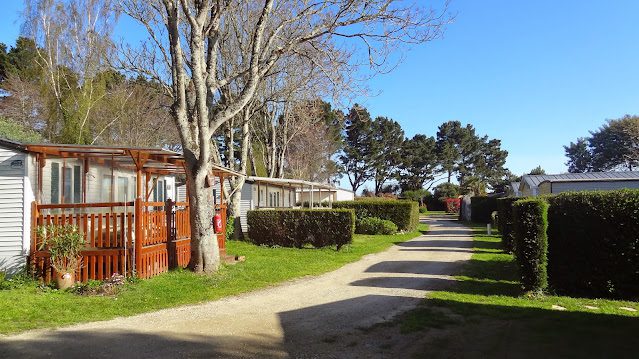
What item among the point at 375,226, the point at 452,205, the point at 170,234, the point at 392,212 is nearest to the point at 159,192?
the point at 170,234

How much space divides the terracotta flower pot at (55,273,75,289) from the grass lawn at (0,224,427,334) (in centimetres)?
27

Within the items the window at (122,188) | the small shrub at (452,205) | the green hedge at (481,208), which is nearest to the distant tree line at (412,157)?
the small shrub at (452,205)

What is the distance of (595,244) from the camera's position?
27.2ft

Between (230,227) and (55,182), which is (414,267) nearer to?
(55,182)

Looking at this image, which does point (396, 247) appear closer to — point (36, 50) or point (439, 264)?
point (439, 264)

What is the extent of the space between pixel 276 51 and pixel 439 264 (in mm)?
6655

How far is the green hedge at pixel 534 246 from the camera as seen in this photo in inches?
325

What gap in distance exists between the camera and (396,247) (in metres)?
17.2

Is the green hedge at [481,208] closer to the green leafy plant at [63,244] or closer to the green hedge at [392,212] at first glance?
the green hedge at [392,212]

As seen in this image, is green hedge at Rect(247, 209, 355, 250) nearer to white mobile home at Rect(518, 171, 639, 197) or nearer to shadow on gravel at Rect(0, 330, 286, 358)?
white mobile home at Rect(518, 171, 639, 197)

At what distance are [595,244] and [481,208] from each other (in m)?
28.1

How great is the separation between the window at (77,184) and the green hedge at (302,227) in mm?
6599

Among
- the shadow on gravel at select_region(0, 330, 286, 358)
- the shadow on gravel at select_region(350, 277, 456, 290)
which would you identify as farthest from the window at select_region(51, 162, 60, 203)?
the shadow on gravel at select_region(350, 277, 456, 290)

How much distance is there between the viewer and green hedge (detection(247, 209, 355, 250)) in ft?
53.8
